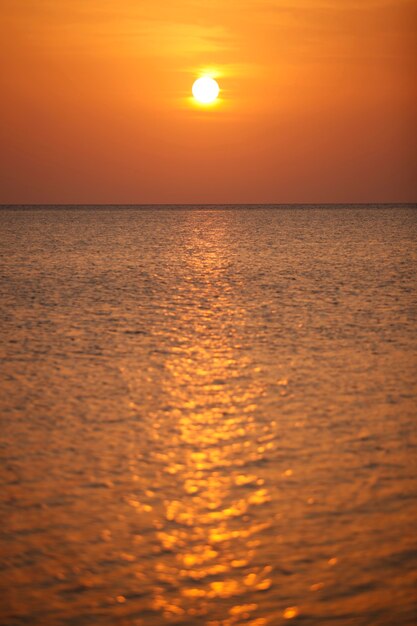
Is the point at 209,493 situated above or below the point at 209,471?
below

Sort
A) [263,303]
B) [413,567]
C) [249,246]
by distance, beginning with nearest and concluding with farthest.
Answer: [413,567] → [263,303] → [249,246]

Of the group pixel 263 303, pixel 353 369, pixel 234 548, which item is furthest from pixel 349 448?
pixel 263 303

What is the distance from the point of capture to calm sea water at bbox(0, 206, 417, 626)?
568cm

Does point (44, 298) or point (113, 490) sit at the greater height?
point (44, 298)

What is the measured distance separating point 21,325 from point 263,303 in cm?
671

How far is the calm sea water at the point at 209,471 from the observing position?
5676 mm

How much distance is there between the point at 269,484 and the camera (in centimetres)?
775

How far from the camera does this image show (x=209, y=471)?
8055mm

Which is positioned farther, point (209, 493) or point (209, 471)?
point (209, 471)

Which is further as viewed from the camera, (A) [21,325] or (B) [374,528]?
(A) [21,325]

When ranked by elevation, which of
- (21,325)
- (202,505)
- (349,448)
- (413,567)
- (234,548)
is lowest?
(413,567)

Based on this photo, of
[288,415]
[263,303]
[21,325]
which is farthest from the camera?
[263,303]

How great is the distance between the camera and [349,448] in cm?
896

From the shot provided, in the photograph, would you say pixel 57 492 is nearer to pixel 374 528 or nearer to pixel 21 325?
pixel 374 528
